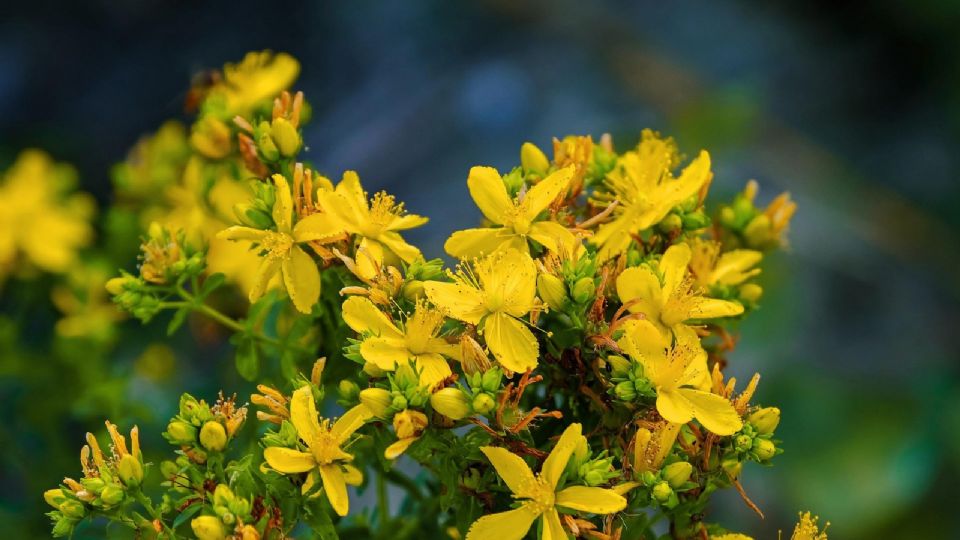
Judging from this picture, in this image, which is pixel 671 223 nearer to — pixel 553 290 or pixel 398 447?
pixel 553 290

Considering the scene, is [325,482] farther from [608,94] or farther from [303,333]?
[608,94]

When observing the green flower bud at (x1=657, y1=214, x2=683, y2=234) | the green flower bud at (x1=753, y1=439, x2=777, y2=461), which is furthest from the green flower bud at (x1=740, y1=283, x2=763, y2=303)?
the green flower bud at (x1=753, y1=439, x2=777, y2=461)

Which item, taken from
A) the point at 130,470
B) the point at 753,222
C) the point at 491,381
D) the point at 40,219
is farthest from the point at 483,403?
the point at 40,219

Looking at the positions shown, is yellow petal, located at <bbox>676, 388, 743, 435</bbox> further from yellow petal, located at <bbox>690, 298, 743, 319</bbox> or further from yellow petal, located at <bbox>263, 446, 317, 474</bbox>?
yellow petal, located at <bbox>263, 446, 317, 474</bbox>

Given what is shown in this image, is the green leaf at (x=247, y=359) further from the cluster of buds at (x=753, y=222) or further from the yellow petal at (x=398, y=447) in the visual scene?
the cluster of buds at (x=753, y=222)

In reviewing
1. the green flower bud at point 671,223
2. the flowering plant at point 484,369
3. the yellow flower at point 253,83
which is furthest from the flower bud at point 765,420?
the yellow flower at point 253,83

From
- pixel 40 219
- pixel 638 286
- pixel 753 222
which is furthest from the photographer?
pixel 40 219
